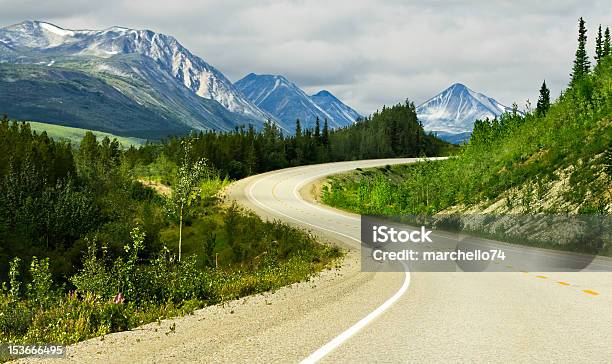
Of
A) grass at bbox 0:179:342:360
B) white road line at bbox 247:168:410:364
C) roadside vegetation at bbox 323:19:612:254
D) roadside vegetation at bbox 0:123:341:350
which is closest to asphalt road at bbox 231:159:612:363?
white road line at bbox 247:168:410:364

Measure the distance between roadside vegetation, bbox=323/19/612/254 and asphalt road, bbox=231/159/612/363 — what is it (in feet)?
37.5

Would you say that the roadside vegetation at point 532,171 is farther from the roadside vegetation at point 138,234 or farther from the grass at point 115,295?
the grass at point 115,295

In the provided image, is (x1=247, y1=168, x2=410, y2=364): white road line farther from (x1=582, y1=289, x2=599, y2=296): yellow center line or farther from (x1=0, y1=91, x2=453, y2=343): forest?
(x1=582, y1=289, x2=599, y2=296): yellow center line

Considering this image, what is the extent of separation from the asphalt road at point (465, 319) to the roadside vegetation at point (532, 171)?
11.4 metres

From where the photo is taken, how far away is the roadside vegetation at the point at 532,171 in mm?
27188

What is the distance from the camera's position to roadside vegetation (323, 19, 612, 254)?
27.2m

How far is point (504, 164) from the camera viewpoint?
40344mm

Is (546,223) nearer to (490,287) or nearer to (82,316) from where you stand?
(490,287)

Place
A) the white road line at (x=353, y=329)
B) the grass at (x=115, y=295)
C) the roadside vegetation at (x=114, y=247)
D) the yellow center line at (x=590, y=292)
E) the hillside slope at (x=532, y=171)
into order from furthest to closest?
the hillside slope at (x=532, y=171) < the yellow center line at (x=590, y=292) < the roadside vegetation at (x=114, y=247) < the grass at (x=115, y=295) < the white road line at (x=353, y=329)

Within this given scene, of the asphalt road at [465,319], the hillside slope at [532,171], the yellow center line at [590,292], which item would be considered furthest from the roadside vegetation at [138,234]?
the hillside slope at [532,171]

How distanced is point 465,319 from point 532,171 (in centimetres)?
2665

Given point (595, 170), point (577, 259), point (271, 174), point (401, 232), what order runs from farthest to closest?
1. point (271, 174)
2. point (595, 170)
3. point (401, 232)
4. point (577, 259)

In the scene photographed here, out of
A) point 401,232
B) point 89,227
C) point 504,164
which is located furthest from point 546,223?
point 89,227

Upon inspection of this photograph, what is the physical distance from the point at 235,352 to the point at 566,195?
23.9 metres
